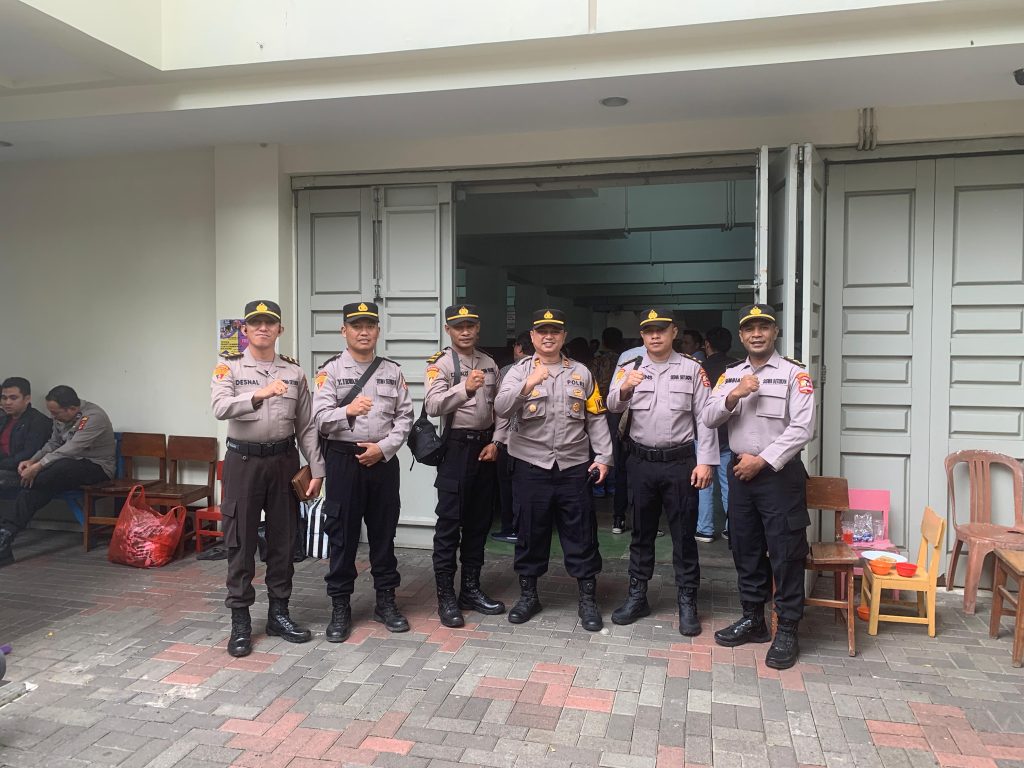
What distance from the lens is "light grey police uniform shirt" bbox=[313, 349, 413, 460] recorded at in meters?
4.20

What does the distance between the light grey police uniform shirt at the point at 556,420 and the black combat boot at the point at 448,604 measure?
2.73 feet

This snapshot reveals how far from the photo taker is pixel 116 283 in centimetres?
648

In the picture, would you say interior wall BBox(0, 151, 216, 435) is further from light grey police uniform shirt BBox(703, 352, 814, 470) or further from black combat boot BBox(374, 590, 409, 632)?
light grey police uniform shirt BBox(703, 352, 814, 470)

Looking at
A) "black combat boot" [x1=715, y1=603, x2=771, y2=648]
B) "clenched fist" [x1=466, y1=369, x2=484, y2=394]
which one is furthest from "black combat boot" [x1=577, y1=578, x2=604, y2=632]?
"clenched fist" [x1=466, y1=369, x2=484, y2=394]

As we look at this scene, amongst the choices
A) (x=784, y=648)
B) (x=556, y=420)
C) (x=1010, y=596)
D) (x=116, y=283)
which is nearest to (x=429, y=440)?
(x=556, y=420)

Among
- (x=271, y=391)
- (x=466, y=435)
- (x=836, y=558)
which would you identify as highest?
(x=271, y=391)

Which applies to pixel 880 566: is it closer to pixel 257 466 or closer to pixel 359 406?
pixel 359 406

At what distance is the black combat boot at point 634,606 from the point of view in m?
4.39

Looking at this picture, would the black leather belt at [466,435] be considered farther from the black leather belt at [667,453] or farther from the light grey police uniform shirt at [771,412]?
the light grey police uniform shirt at [771,412]

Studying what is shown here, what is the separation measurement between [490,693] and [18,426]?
15.5 feet

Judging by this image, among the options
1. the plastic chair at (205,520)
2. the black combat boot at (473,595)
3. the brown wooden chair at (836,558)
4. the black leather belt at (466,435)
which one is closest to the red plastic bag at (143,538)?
the plastic chair at (205,520)

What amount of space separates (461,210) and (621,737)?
712 centimetres

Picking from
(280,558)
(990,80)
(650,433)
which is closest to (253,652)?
(280,558)

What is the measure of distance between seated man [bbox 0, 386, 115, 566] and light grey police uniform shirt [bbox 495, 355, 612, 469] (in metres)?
3.64
